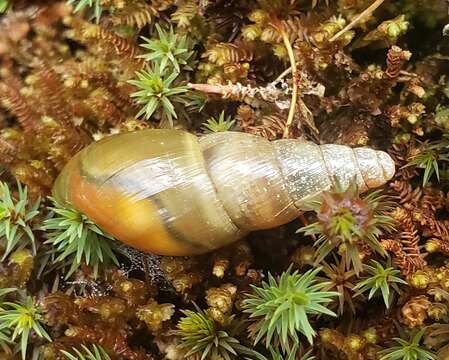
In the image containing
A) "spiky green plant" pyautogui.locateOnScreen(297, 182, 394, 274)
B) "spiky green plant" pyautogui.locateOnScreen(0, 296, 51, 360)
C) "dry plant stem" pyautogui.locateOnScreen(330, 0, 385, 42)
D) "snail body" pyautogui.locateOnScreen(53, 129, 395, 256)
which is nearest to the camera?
"spiky green plant" pyautogui.locateOnScreen(297, 182, 394, 274)

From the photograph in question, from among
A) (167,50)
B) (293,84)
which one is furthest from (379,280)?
(167,50)

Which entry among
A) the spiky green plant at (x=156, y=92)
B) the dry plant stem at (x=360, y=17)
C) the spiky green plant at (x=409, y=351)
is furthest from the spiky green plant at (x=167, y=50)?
the spiky green plant at (x=409, y=351)

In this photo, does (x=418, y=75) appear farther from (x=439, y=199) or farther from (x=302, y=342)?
(x=302, y=342)

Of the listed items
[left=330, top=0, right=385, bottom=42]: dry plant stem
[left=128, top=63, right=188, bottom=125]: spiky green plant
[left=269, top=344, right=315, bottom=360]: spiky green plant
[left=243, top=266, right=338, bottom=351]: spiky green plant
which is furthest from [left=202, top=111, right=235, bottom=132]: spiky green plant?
[left=269, top=344, right=315, bottom=360]: spiky green plant

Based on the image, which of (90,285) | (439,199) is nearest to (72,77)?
(90,285)

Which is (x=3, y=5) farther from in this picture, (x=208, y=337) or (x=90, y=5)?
(x=208, y=337)

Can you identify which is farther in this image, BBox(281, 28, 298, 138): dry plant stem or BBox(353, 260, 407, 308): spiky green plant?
BBox(281, 28, 298, 138): dry plant stem

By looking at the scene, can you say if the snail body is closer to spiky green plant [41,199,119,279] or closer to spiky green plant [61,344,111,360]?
spiky green plant [41,199,119,279]
